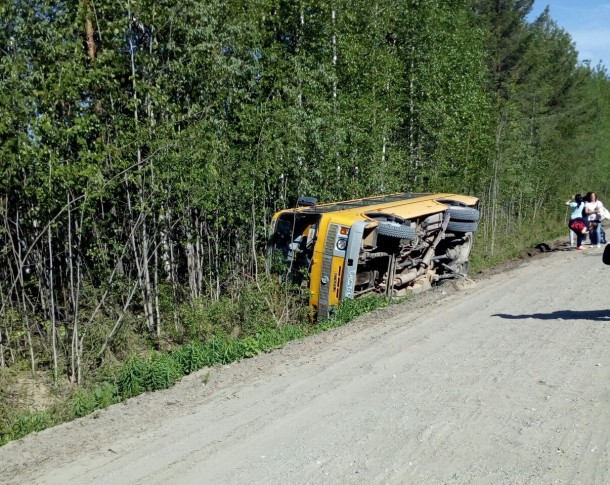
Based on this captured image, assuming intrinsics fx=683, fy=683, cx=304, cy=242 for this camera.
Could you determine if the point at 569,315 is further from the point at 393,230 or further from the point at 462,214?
the point at 462,214

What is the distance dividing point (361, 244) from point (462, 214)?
427 centimetres

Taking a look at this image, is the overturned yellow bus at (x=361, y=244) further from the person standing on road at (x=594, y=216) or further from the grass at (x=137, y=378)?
the person standing on road at (x=594, y=216)

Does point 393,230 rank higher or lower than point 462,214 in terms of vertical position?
higher

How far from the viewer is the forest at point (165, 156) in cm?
869

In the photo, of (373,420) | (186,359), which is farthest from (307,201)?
(373,420)

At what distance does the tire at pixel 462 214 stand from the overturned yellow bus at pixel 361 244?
0.02m

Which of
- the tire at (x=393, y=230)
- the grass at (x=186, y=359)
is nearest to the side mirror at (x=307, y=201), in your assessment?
the tire at (x=393, y=230)

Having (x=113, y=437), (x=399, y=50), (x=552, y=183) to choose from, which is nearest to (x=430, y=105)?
(x=399, y=50)

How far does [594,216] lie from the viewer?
19.6m

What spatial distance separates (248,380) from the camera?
7.83 meters

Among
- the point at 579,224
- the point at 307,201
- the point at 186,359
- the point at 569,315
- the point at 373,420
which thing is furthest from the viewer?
the point at 579,224

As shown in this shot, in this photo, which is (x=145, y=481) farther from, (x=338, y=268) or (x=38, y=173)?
(x=338, y=268)

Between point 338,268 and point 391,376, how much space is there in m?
4.13

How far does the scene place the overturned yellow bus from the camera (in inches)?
452
